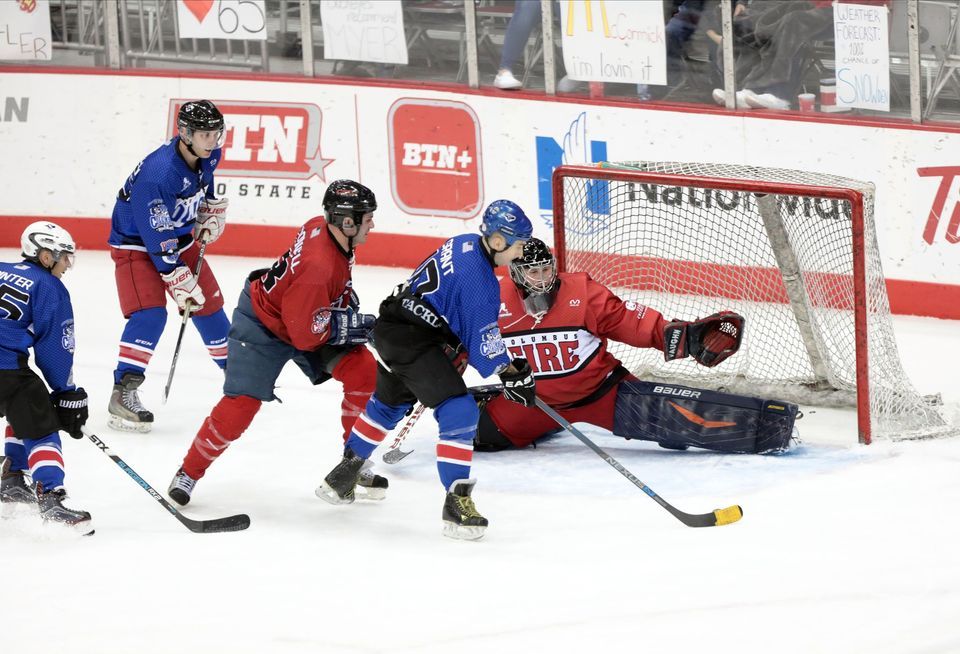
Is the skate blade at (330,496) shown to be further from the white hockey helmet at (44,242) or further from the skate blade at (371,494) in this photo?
the white hockey helmet at (44,242)

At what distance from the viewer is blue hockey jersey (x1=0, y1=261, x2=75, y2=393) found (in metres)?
4.06

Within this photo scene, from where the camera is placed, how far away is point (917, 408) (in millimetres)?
4906

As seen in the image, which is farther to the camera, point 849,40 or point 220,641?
point 849,40

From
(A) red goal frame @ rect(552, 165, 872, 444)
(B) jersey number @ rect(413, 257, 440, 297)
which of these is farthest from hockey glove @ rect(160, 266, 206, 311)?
(A) red goal frame @ rect(552, 165, 872, 444)

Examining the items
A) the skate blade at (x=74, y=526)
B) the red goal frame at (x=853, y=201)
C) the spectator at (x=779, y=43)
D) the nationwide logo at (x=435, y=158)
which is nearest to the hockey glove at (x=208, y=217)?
the red goal frame at (x=853, y=201)

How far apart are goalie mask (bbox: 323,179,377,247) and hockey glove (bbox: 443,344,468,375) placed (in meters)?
0.47

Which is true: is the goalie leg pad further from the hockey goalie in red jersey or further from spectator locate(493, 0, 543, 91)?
Answer: spectator locate(493, 0, 543, 91)

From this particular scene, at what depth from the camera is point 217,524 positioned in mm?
4191

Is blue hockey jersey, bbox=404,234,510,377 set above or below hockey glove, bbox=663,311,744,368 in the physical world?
above

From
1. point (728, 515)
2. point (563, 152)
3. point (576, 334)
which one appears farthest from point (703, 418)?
point (563, 152)

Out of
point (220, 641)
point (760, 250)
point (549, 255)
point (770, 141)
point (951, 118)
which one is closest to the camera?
point (220, 641)

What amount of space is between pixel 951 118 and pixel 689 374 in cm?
178

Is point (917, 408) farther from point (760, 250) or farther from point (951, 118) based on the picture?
point (951, 118)

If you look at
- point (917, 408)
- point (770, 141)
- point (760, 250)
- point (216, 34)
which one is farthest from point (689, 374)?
point (216, 34)
